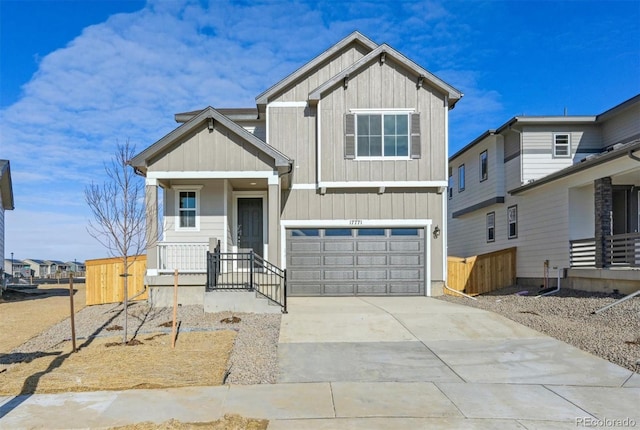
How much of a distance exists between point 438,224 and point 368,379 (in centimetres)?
927

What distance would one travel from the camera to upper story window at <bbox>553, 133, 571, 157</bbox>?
1802cm

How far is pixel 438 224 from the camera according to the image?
1548cm

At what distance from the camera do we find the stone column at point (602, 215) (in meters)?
13.8

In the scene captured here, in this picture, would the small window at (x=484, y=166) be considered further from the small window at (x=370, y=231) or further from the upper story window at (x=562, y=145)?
the small window at (x=370, y=231)

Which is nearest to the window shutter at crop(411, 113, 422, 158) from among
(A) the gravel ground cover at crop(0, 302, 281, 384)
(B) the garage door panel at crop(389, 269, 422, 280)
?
(B) the garage door panel at crop(389, 269, 422, 280)

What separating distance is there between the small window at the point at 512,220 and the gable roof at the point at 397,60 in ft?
20.0

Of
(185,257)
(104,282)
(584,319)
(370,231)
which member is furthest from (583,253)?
(104,282)

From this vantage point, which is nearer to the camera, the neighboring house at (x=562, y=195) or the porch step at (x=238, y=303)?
the porch step at (x=238, y=303)

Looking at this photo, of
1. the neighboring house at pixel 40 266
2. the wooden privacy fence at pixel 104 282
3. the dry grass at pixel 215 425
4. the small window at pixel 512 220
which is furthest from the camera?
the neighboring house at pixel 40 266

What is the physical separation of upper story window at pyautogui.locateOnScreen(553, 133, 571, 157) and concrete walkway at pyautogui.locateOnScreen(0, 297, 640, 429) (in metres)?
10.8

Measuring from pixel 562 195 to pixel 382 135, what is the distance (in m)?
6.22

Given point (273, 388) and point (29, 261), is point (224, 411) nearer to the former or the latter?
point (273, 388)

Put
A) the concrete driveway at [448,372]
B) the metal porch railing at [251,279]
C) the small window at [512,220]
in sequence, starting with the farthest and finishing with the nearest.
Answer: the small window at [512,220], the metal porch railing at [251,279], the concrete driveway at [448,372]

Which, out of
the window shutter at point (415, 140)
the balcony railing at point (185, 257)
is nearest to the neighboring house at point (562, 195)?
the window shutter at point (415, 140)
